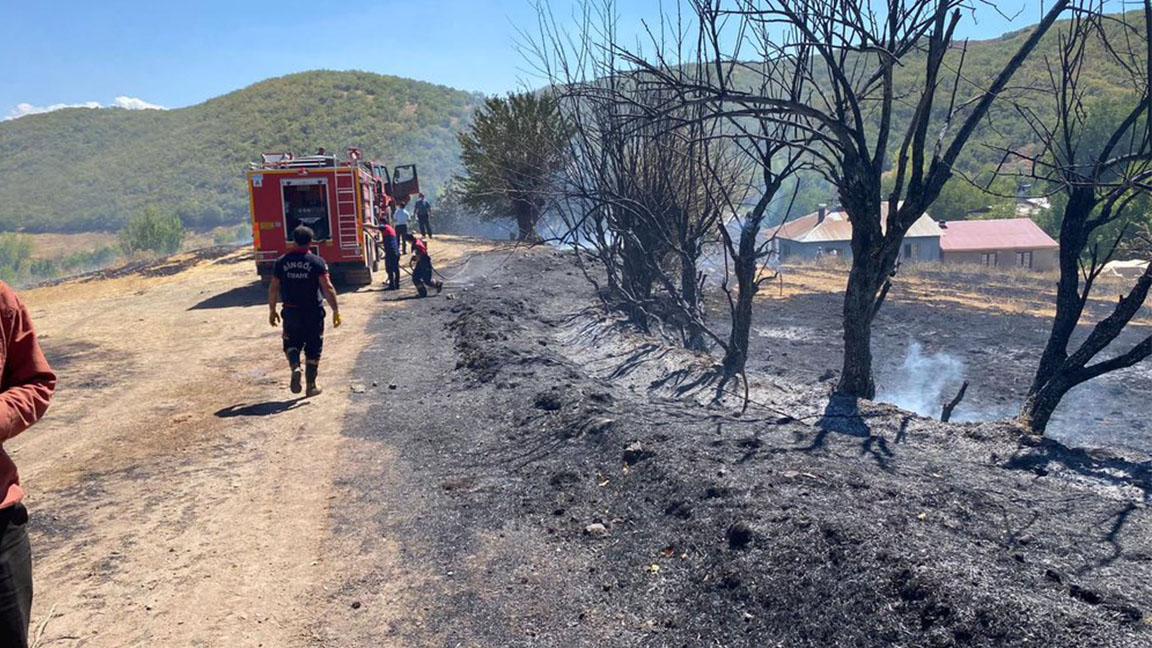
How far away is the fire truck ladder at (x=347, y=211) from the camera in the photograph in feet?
55.9

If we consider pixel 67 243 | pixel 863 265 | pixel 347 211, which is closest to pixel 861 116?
pixel 863 265

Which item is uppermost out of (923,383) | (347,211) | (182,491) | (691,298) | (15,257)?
(347,211)

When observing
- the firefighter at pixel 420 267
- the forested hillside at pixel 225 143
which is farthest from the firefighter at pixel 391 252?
the forested hillside at pixel 225 143

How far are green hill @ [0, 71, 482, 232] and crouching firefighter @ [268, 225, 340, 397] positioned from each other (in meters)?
57.2

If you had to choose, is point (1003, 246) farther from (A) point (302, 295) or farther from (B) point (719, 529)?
(B) point (719, 529)

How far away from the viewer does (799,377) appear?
12195 millimetres

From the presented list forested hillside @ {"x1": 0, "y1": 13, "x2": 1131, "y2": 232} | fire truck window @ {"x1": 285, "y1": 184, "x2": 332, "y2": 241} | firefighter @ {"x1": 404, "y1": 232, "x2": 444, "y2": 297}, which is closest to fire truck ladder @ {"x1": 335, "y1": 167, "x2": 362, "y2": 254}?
fire truck window @ {"x1": 285, "y1": 184, "x2": 332, "y2": 241}

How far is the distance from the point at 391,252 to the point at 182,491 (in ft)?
37.8

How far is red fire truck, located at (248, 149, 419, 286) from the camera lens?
16.6 metres

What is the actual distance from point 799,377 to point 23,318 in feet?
35.1

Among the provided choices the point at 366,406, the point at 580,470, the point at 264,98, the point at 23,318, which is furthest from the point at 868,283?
the point at 264,98

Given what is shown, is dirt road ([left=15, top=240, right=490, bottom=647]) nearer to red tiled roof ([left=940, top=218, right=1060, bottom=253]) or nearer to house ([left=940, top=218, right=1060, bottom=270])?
house ([left=940, top=218, right=1060, bottom=270])

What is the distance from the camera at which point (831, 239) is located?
1730 inches

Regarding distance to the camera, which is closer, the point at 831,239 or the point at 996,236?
the point at 996,236
